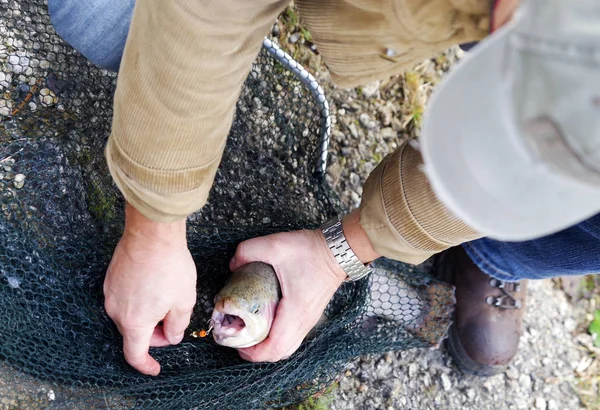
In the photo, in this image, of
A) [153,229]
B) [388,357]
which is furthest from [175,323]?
[388,357]

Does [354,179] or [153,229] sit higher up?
[153,229]

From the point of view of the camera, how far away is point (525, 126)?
0.77 metres

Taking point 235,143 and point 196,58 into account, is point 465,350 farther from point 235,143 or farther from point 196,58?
point 196,58

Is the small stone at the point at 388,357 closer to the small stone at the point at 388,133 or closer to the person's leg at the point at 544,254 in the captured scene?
the person's leg at the point at 544,254

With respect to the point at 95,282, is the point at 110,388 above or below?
below

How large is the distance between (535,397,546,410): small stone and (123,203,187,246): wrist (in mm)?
2084

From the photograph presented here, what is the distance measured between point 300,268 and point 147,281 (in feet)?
2.02

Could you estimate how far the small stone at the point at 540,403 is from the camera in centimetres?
283

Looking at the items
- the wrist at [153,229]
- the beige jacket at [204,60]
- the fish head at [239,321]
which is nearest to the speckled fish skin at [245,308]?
the fish head at [239,321]

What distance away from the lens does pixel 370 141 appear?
2.88m

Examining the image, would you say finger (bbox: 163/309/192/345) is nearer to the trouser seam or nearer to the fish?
the fish

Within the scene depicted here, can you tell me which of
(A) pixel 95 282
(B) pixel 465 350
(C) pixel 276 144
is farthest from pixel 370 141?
(A) pixel 95 282

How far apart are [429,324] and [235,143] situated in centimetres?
109

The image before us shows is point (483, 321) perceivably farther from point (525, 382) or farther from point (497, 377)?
point (525, 382)
